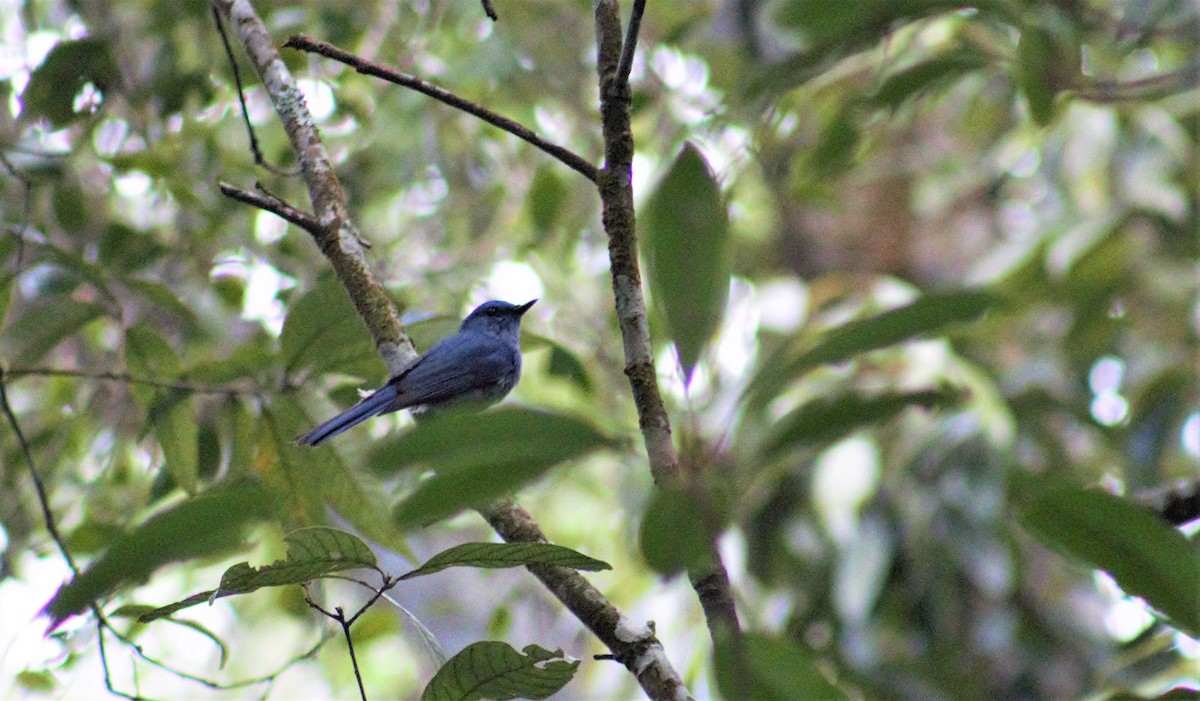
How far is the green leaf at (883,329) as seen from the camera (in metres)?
1.06

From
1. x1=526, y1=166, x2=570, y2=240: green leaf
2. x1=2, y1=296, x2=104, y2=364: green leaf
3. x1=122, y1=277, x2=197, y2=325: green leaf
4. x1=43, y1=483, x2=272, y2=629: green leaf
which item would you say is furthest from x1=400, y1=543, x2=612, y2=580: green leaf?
x1=526, y1=166, x2=570, y2=240: green leaf

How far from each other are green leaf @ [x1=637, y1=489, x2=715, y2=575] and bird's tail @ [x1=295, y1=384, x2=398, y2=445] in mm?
1827

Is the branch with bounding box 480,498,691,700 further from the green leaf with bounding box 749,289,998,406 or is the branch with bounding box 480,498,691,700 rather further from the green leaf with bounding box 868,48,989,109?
the green leaf with bounding box 868,48,989,109

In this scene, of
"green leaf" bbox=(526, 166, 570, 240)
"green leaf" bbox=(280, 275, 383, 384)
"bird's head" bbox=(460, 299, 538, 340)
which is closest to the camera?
"green leaf" bbox=(280, 275, 383, 384)

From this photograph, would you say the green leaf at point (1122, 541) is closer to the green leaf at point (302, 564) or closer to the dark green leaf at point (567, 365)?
the green leaf at point (302, 564)

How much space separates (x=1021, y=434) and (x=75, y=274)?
4.12 metres

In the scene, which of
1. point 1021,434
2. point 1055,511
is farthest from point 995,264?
point 1055,511

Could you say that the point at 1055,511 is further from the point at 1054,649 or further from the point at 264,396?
the point at 1054,649

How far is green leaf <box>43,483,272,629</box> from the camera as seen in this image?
1143mm

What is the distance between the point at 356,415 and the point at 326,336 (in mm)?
487

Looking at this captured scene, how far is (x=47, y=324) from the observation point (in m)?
3.19

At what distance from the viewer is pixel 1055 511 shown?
4.22 ft

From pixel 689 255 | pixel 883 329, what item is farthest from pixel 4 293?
pixel 883 329

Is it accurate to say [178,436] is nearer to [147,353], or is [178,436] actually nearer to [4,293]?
[147,353]
